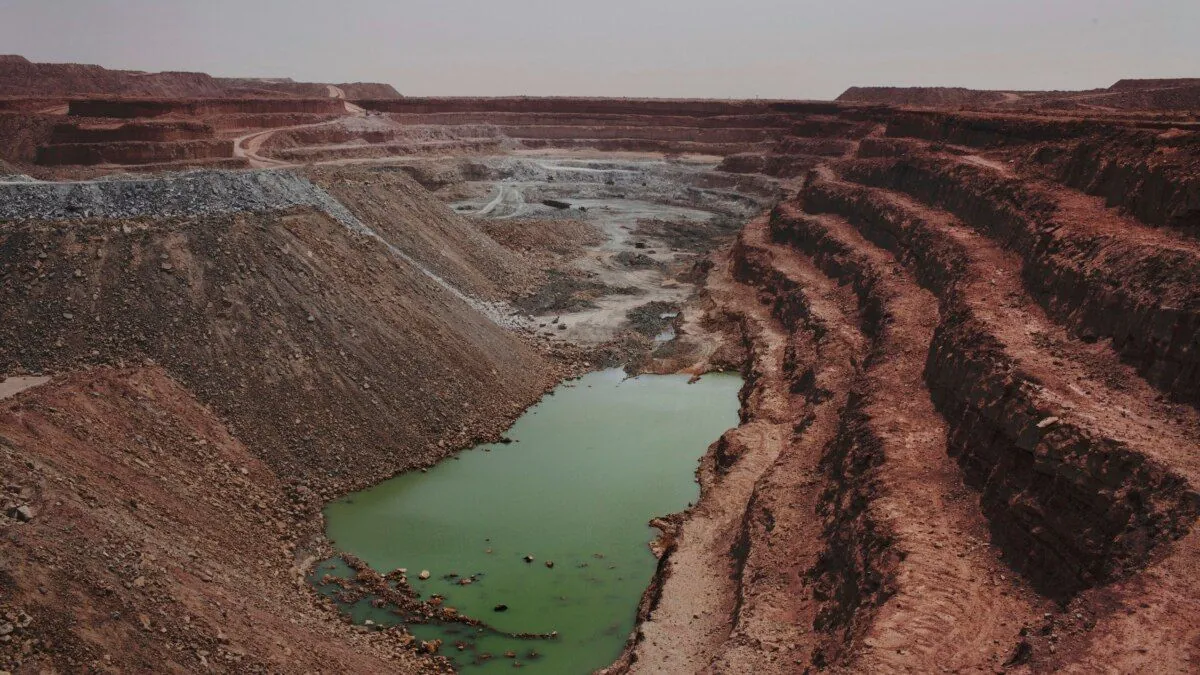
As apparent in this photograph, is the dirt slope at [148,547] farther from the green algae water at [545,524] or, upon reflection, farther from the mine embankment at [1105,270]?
the mine embankment at [1105,270]

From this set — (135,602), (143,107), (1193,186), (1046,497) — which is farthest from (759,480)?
(143,107)

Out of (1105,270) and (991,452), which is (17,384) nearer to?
(991,452)

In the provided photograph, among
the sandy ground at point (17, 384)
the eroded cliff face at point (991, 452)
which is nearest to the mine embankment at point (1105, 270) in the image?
the eroded cliff face at point (991, 452)

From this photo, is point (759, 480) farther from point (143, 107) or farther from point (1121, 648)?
point (143, 107)

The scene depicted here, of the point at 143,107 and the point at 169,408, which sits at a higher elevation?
the point at 143,107

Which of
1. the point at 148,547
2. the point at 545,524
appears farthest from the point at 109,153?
the point at 148,547
